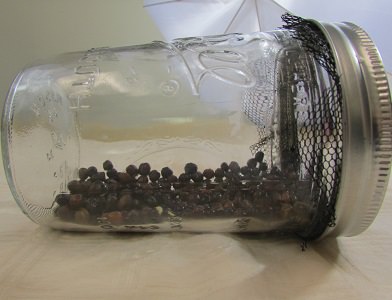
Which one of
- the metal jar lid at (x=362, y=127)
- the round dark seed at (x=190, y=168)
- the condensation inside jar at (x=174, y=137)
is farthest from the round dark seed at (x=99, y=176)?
the metal jar lid at (x=362, y=127)

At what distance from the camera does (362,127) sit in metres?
0.35

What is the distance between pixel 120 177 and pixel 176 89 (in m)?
0.13

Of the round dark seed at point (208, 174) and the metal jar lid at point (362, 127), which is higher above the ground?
the metal jar lid at point (362, 127)

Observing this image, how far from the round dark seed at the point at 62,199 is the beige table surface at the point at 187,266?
41mm

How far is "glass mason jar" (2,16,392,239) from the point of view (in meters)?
0.43

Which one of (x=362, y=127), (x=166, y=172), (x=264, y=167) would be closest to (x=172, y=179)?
(x=166, y=172)

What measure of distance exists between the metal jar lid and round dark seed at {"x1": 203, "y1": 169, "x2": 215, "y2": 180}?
15 cm

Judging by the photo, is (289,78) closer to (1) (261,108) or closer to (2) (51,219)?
(1) (261,108)

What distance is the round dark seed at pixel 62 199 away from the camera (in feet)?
1.58

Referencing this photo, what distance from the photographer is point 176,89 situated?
1.61ft

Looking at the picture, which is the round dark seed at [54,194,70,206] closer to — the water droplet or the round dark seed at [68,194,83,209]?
the round dark seed at [68,194,83,209]

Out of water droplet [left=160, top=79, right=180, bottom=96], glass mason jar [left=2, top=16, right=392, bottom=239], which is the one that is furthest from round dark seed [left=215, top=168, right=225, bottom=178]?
water droplet [left=160, top=79, right=180, bottom=96]

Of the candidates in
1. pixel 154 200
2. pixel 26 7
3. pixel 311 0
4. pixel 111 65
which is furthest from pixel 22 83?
pixel 26 7

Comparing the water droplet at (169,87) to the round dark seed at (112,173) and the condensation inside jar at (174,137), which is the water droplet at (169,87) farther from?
the round dark seed at (112,173)
